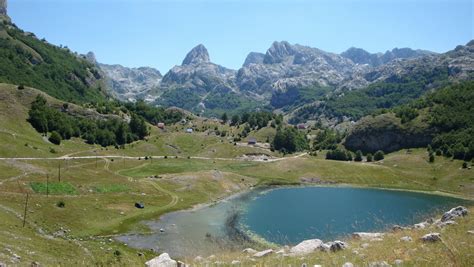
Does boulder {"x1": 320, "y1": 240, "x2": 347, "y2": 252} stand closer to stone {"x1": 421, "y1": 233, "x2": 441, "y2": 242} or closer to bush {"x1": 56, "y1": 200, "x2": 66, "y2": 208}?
stone {"x1": 421, "y1": 233, "x2": 441, "y2": 242}

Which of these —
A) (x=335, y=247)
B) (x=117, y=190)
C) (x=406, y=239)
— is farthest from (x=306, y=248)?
(x=117, y=190)

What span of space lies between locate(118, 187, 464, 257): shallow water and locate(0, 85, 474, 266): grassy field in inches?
245

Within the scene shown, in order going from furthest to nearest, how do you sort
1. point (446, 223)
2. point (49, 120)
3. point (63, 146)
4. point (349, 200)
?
point (49, 120) → point (63, 146) → point (349, 200) → point (446, 223)

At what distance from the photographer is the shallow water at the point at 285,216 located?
242 ft

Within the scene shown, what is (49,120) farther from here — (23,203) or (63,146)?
(23,203)

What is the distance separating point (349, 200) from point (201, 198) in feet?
167

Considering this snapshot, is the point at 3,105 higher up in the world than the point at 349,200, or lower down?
higher up

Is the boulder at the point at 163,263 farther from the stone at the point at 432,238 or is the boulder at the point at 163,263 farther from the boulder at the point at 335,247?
the stone at the point at 432,238

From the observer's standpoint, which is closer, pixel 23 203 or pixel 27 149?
pixel 23 203

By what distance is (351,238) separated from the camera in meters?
30.2

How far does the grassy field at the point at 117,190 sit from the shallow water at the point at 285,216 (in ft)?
20.4

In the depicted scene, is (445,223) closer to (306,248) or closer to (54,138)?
(306,248)

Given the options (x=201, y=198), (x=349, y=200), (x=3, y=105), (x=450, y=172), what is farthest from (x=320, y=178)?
(x=3, y=105)

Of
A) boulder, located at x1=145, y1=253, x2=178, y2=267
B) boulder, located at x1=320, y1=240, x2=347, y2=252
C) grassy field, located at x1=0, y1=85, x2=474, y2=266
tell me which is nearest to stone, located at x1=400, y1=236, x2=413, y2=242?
grassy field, located at x1=0, y1=85, x2=474, y2=266
